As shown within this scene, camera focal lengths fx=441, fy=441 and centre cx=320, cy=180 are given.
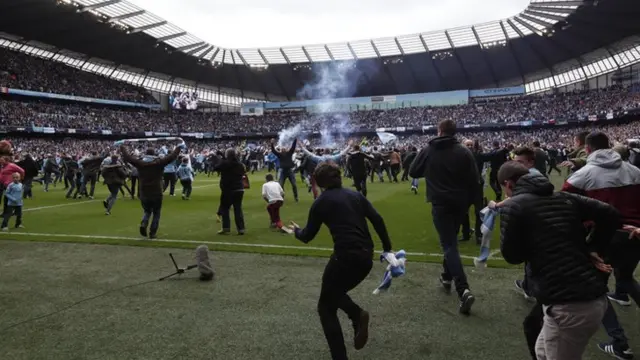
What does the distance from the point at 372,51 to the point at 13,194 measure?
56.7 m

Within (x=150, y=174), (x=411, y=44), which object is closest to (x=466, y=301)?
(x=150, y=174)

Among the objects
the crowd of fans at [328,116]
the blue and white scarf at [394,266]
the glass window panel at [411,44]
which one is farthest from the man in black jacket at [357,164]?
the glass window panel at [411,44]

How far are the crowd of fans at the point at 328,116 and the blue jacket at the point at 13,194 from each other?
1602 inches

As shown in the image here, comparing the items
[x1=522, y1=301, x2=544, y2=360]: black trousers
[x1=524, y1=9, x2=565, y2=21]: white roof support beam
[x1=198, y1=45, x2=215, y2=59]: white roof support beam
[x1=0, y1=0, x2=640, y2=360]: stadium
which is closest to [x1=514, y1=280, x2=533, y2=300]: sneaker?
[x1=0, y1=0, x2=640, y2=360]: stadium

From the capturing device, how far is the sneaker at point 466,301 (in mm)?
4586

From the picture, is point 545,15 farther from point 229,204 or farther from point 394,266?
point 394,266

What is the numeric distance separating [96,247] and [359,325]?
6702 millimetres

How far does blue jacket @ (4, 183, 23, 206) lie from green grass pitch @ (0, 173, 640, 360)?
1609 millimetres

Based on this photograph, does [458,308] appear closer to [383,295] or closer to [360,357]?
[383,295]

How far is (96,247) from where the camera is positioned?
848 centimetres

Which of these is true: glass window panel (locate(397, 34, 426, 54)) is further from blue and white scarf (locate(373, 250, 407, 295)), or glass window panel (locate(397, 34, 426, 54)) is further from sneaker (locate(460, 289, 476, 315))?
blue and white scarf (locate(373, 250, 407, 295))

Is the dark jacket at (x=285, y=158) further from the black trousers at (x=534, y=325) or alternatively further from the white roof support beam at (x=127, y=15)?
the white roof support beam at (x=127, y=15)

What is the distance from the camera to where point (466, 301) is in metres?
4.60

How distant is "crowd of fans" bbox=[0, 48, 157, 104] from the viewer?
49.0m
